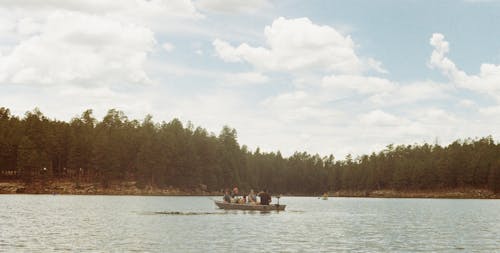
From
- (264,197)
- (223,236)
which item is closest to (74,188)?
(264,197)

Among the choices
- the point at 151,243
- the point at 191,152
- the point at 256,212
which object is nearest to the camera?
the point at 151,243

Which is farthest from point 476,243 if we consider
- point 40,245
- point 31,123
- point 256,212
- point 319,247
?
point 31,123

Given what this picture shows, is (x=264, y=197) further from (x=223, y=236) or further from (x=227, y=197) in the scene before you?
(x=223, y=236)

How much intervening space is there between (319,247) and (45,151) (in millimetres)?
135187

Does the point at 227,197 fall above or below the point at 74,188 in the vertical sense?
below

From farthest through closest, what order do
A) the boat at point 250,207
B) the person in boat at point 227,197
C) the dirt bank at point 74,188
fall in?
1. the dirt bank at point 74,188
2. the person in boat at point 227,197
3. the boat at point 250,207

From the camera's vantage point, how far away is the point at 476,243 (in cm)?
4841

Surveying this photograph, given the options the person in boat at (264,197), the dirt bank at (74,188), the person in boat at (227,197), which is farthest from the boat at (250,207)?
the dirt bank at (74,188)

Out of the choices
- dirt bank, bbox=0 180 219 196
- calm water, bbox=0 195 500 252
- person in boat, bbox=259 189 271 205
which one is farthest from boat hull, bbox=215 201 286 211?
dirt bank, bbox=0 180 219 196

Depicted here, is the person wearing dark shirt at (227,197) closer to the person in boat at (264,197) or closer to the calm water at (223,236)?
the person in boat at (264,197)

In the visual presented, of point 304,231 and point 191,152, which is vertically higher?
point 191,152

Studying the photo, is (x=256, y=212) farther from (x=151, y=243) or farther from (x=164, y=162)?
(x=164, y=162)

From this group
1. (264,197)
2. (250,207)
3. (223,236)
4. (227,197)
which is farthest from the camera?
(227,197)

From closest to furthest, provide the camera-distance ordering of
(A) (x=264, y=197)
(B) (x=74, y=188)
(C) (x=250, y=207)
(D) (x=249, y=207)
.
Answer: (A) (x=264, y=197) < (C) (x=250, y=207) < (D) (x=249, y=207) < (B) (x=74, y=188)
